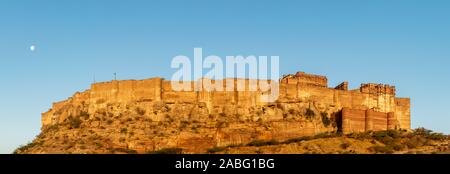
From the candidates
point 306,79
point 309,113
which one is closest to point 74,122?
point 309,113

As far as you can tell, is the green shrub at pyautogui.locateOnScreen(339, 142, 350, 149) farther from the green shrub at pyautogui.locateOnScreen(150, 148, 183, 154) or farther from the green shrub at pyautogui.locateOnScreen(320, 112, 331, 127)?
the green shrub at pyautogui.locateOnScreen(150, 148, 183, 154)

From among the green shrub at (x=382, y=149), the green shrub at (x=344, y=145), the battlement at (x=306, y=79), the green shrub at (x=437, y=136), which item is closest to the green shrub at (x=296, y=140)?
the green shrub at (x=344, y=145)

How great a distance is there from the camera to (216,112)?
5953 centimetres

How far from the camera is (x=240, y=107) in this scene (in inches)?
2356

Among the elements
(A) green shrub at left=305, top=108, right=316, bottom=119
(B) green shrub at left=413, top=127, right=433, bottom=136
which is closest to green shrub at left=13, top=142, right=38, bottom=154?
(A) green shrub at left=305, top=108, right=316, bottom=119

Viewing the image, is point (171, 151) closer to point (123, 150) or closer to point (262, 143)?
point (123, 150)

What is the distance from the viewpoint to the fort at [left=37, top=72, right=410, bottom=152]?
189ft

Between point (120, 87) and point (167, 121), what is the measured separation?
414cm

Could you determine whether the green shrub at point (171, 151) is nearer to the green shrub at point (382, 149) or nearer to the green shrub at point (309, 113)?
the green shrub at point (309, 113)

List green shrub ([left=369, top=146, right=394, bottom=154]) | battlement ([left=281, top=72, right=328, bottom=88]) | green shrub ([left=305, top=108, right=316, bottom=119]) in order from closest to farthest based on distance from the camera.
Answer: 1. green shrub ([left=369, top=146, right=394, bottom=154])
2. green shrub ([left=305, top=108, right=316, bottom=119])
3. battlement ([left=281, top=72, right=328, bottom=88])
